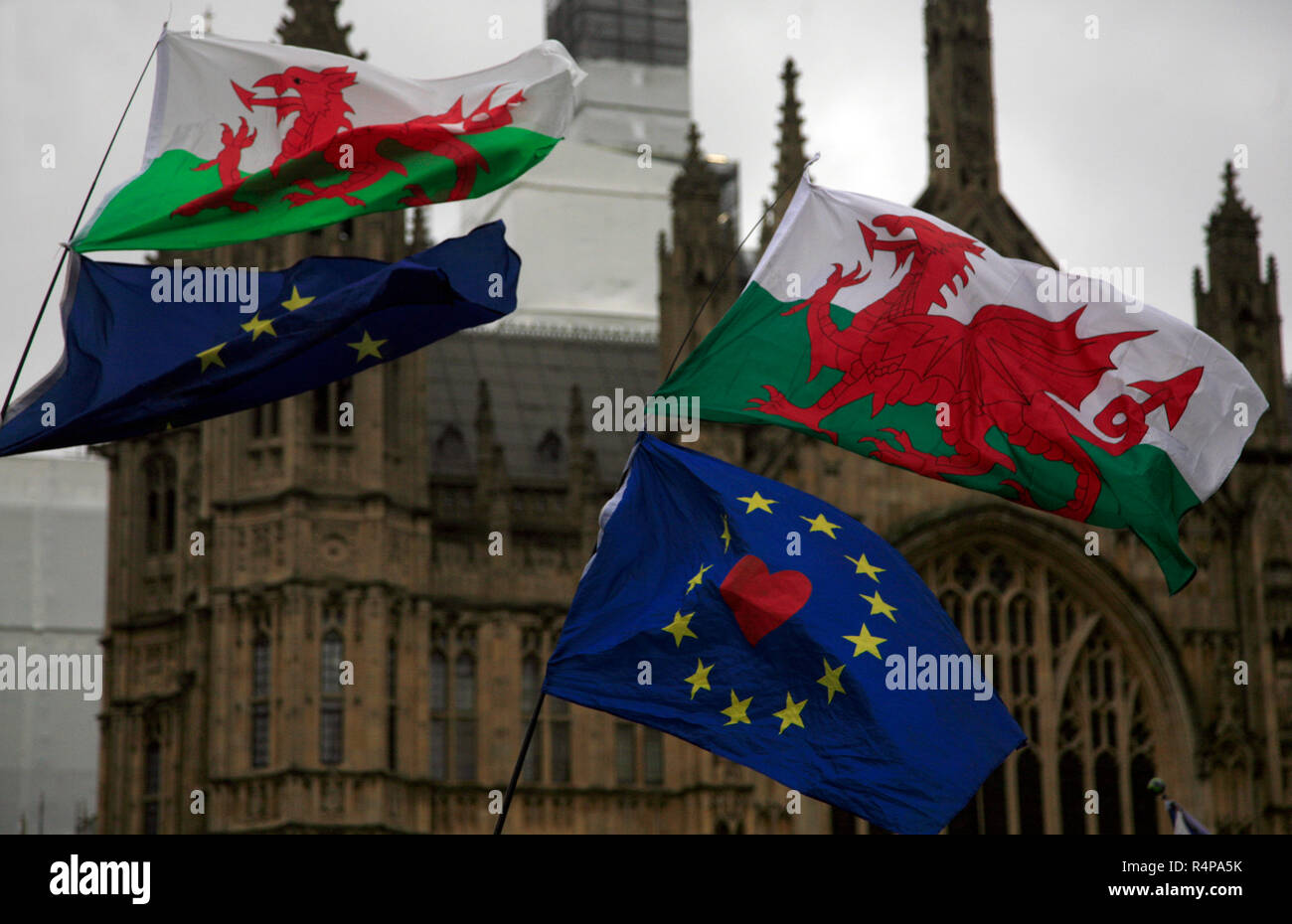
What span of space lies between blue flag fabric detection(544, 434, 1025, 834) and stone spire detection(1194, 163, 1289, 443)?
29266 mm

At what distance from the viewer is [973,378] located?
702 inches

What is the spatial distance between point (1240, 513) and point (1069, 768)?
6.03m

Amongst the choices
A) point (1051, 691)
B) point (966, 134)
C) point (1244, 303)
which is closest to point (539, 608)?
point (1051, 691)

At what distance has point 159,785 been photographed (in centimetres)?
4416

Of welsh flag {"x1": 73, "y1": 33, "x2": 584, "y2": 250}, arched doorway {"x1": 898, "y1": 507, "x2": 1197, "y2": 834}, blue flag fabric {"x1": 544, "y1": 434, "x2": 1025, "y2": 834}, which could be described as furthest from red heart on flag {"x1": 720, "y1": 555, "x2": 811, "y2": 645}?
arched doorway {"x1": 898, "y1": 507, "x2": 1197, "y2": 834}

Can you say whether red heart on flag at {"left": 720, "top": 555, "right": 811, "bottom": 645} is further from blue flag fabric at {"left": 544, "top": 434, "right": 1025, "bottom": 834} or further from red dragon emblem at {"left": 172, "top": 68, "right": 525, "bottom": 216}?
red dragon emblem at {"left": 172, "top": 68, "right": 525, "bottom": 216}

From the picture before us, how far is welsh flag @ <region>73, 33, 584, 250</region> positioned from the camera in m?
18.7

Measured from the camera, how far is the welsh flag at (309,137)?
1869 centimetres

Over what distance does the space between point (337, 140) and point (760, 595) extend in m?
5.13

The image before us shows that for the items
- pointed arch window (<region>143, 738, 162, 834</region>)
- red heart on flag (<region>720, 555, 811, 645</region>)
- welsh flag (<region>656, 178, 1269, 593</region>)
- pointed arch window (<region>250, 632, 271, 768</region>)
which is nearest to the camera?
red heart on flag (<region>720, 555, 811, 645</region>)

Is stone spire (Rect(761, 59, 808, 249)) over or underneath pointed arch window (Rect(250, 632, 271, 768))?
over
